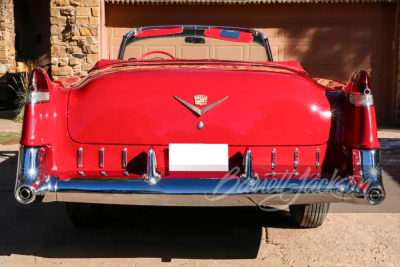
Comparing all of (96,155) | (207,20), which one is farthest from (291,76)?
(207,20)

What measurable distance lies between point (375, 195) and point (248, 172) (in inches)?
26.2

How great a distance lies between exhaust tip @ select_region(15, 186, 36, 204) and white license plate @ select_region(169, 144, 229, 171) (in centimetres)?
73

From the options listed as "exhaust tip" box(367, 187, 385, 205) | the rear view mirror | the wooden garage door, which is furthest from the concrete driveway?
the wooden garage door

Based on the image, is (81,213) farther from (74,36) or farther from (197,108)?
(74,36)

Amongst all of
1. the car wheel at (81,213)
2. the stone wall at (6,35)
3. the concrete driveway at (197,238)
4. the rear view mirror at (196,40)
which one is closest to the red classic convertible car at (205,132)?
the concrete driveway at (197,238)

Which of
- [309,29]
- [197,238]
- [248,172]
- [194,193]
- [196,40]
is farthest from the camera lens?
[309,29]

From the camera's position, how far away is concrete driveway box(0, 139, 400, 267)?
318cm

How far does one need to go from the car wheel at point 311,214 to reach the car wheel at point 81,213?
4.69 ft

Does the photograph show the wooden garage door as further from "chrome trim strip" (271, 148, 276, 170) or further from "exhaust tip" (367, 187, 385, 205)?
"exhaust tip" (367, 187, 385, 205)

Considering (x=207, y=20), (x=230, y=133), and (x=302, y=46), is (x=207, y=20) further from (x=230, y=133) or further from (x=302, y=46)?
(x=230, y=133)

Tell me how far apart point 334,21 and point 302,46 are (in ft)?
2.44

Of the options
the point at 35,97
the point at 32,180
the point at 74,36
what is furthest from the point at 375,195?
the point at 74,36

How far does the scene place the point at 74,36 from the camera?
9.90 m

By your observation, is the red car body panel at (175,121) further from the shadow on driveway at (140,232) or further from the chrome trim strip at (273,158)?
the shadow on driveway at (140,232)
